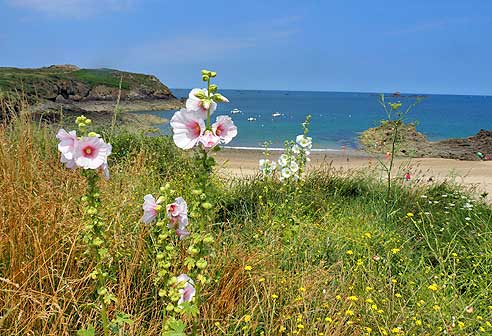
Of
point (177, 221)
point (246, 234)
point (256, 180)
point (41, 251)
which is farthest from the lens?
point (256, 180)

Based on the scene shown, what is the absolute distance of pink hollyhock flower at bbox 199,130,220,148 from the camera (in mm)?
1812

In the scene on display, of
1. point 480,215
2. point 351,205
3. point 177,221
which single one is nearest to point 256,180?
point 351,205

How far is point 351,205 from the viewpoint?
6.00m

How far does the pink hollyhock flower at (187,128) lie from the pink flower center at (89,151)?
378 millimetres

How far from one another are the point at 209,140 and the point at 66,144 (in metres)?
0.63

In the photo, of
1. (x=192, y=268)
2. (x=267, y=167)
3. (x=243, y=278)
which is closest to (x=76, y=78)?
(x=267, y=167)

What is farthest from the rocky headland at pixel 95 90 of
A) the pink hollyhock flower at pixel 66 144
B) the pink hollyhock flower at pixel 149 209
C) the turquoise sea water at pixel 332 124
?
the pink hollyhock flower at pixel 66 144

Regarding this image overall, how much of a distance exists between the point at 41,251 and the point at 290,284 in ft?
5.47

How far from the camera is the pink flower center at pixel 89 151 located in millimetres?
1946

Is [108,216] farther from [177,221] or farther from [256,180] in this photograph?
[256,180]

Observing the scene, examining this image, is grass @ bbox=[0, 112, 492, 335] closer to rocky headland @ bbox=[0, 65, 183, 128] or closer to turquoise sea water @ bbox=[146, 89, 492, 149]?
turquoise sea water @ bbox=[146, 89, 492, 149]

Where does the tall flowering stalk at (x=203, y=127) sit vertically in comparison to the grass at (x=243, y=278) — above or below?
above

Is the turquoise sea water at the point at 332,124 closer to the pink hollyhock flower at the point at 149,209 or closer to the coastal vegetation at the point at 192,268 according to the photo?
the coastal vegetation at the point at 192,268

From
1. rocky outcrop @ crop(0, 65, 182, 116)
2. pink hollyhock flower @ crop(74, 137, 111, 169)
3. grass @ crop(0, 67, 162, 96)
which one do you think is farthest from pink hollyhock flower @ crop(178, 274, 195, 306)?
grass @ crop(0, 67, 162, 96)
